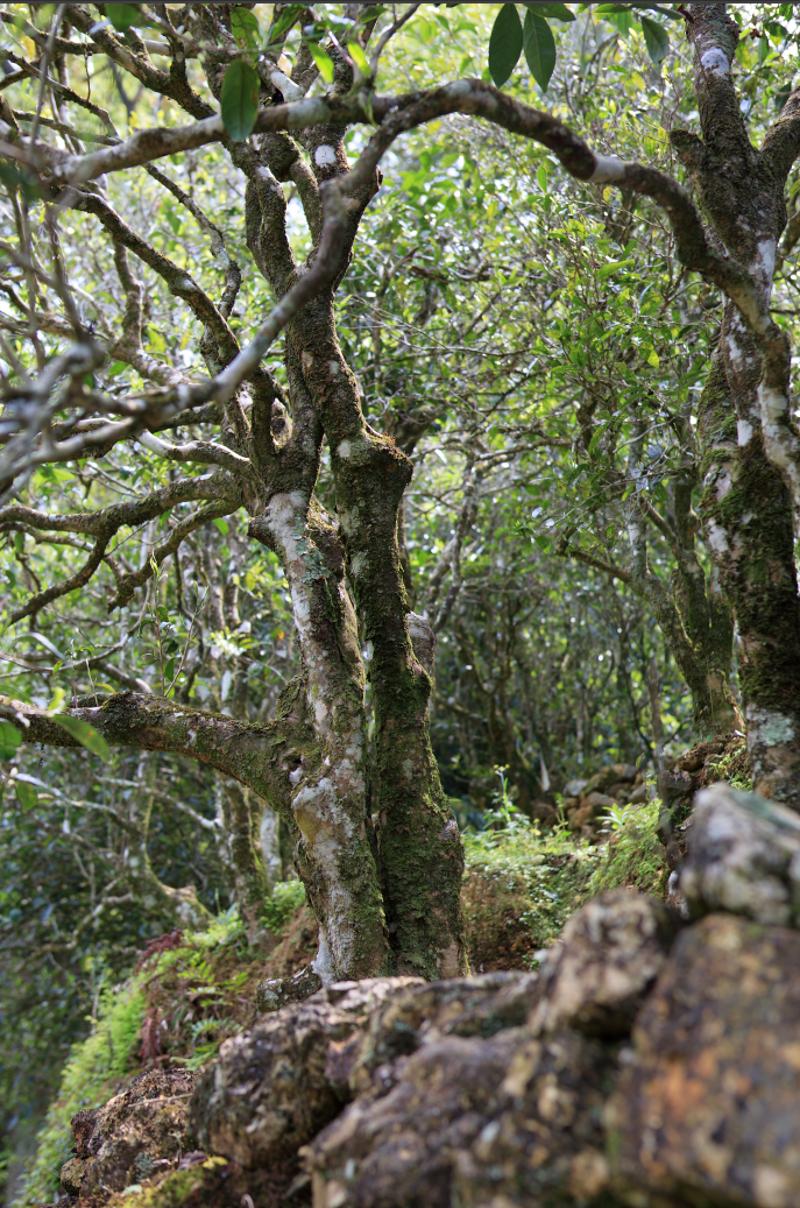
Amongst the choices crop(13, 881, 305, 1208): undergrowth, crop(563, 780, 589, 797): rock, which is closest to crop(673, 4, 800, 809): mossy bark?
crop(13, 881, 305, 1208): undergrowth

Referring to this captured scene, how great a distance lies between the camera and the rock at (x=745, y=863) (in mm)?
1544

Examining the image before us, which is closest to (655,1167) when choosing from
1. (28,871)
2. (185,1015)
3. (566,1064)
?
(566,1064)

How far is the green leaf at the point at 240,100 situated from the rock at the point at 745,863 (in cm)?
184

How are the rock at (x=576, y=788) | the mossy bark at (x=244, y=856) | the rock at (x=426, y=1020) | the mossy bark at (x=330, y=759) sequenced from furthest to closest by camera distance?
the rock at (x=576, y=788) < the mossy bark at (x=244, y=856) < the mossy bark at (x=330, y=759) < the rock at (x=426, y=1020)

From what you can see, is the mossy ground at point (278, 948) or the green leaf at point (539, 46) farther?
the mossy ground at point (278, 948)

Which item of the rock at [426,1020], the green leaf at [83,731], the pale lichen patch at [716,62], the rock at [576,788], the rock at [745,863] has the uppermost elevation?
the pale lichen patch at [716,62]

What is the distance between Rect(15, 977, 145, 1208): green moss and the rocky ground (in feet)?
14.8

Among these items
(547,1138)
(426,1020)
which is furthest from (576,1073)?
(426,1020)

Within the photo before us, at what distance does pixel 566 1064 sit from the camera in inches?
63.4

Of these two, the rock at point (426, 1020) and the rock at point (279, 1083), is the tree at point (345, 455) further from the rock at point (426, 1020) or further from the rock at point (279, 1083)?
the rock at point (426, 1020)

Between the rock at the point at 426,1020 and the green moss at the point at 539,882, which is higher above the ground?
the green moss at the point at 539,882

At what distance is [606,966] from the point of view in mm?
1662

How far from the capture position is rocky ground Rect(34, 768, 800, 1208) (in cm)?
134

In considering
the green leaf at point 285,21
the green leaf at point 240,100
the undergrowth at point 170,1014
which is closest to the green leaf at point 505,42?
the green leaf at point 285,21
